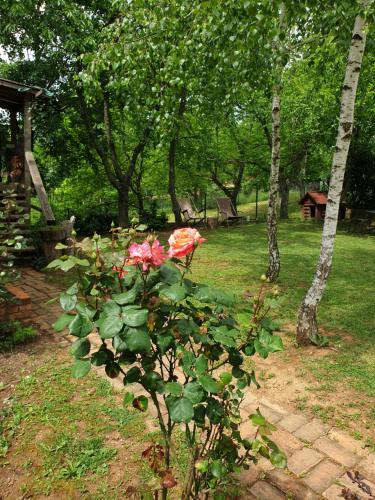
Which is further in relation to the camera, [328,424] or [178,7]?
[178,7]

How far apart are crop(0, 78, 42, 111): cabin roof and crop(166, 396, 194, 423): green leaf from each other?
7.94m

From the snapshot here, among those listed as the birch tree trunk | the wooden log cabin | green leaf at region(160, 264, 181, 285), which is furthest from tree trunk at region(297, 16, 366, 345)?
the wooden log cabin

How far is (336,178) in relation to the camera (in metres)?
3.71

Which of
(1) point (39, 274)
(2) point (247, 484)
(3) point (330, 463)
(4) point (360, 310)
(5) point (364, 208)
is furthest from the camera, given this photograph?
(5) point (364, 208)

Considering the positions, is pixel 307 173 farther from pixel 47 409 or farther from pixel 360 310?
pixel 47 409

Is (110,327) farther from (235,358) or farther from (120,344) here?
(235,358)

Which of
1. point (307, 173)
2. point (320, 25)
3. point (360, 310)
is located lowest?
point (360, 310)

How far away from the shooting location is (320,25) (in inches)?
160

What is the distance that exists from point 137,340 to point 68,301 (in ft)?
1.11

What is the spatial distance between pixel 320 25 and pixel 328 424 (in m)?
3.97

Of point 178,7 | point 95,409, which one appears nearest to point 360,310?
point 95,409

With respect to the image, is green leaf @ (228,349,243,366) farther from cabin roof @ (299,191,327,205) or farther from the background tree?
cabin roof @ (299,191,327,205)

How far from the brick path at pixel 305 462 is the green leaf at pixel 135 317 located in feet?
4.98

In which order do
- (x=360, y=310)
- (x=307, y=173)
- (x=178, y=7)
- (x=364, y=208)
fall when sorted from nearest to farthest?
1. (x=178, y=7)
2. (x=360, y=310)
3. (x=364, y=208)
4. (x=307, y=173)
